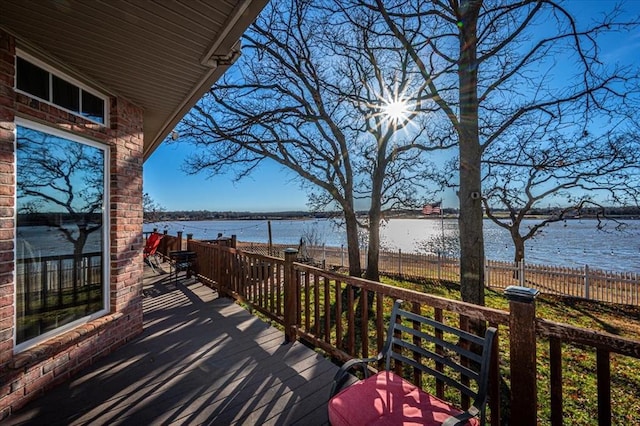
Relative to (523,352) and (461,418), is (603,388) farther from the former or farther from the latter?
(461,418)

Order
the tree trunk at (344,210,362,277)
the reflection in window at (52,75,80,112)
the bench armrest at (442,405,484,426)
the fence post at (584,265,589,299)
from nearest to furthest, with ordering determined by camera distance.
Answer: the bench armrest at (442,405,484,426)
the reflection in window at (52,75,80,112)
the fence post at (584,265,589,299)
the tree trunk at (344,210,362,277)

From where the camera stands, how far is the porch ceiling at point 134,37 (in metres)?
1.93

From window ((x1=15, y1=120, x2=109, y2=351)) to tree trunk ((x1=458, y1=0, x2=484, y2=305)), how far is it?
477 cm

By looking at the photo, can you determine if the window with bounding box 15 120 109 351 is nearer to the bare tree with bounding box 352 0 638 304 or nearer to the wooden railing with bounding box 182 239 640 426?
the wooden railing with bounding box 182 239 640 426

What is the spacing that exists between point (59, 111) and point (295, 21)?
6.77 m

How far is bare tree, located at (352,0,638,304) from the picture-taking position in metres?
4.33

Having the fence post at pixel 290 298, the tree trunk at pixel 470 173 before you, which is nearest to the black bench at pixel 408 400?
the fence post at pixel 290 298

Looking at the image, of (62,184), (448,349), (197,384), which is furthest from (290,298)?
(62,184)

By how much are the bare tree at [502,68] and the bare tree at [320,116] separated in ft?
5.73

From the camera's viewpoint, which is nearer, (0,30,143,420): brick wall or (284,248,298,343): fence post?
(0,30,143,420): brick wall

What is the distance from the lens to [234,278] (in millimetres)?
5074

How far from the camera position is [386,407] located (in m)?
1.55

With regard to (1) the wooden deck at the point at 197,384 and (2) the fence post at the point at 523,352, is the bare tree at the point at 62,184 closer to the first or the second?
(1) the wooden deck at the point at 197,384

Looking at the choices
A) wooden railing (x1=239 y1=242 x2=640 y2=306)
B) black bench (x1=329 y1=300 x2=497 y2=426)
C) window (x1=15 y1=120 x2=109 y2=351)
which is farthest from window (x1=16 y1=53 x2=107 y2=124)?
wooden railing (x1=239 y1=242 x2=640 y2=306)
